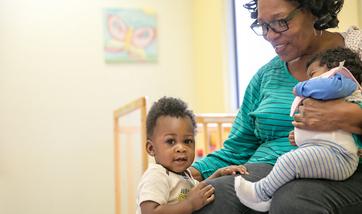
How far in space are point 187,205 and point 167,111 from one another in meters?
0.32

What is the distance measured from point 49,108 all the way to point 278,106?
273 centimetres

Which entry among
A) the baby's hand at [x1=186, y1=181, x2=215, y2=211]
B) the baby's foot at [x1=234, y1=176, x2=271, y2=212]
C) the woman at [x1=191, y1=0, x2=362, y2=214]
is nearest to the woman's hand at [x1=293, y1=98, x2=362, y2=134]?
the woman at [x1=191, y1=0, x2=362, y2=214]

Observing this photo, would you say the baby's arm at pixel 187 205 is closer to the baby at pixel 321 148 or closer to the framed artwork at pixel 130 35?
the baby at pixel 321 148

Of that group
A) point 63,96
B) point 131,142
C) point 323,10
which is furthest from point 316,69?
point 63,96

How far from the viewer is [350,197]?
3.75ft

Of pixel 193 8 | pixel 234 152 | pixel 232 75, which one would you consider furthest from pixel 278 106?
pixel 193 8

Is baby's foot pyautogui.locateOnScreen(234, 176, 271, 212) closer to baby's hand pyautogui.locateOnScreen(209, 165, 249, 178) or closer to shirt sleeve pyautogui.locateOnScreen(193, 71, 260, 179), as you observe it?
baby's hand pyautogui.locateOnScreen(209, 165, 249, 178)

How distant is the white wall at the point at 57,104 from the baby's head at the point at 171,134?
2.50 meters

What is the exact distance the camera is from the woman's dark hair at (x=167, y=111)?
1.54 metres

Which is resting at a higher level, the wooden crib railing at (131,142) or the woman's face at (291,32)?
the woman's face at (291,32)

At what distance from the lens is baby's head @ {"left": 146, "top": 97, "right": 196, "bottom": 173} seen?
1475mm

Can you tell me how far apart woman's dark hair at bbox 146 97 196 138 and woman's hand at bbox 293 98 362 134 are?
406mm

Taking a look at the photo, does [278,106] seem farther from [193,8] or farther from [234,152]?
[193,8]

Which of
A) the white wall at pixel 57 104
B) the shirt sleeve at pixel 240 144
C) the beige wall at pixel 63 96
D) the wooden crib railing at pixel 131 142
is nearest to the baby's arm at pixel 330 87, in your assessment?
the shirt sleeve at pixel 240 144
